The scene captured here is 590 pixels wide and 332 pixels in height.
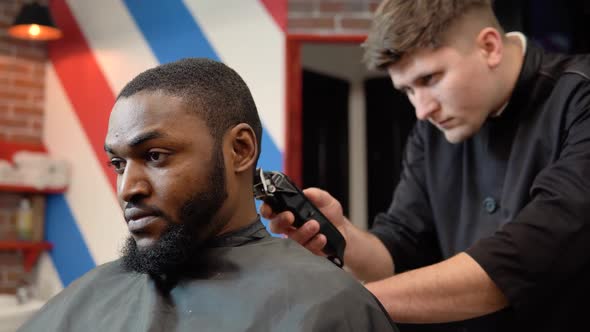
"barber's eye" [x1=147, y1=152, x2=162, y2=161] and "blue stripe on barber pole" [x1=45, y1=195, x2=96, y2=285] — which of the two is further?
"blue stripe on barber pole" [x1=45, y1=195, x2=96, y2=285]

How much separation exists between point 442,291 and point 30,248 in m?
2.86

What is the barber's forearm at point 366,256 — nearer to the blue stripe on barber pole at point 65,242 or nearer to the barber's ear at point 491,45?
the barber's ear at point 491,45

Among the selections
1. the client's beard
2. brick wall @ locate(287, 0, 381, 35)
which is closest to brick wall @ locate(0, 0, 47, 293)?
brick wall @ locate(287, 0, 381, 35)

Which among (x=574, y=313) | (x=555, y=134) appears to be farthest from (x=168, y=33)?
(x=574, y=313)

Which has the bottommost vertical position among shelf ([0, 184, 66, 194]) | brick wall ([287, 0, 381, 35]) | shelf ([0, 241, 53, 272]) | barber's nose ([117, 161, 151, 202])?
shelf ([0, 241, 53, 272])

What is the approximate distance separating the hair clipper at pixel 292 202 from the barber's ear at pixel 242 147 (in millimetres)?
92

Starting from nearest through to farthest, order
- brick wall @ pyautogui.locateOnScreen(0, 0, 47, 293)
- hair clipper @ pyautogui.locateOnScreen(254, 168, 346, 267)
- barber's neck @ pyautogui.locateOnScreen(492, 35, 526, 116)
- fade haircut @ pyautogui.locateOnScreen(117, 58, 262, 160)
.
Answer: fade haircut @ pyautogui.locateOnScreen(117, 58, 262, 160) → hair clipper @ pyautogui.locateOnScreen(254, 168, 346, 267) → barber's neck @ pyautogui.locateOnScreen(492, 35, 526, 116) → brick wall @ pyautogui.locateOnScreen(0, 0, 47, 293)

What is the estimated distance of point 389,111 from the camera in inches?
209

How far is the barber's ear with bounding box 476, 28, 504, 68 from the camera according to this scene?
161 centimetres

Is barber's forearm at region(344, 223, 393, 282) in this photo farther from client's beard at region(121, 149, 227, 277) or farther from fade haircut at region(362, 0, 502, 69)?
client's beard at region(121, 149, 227, 277)

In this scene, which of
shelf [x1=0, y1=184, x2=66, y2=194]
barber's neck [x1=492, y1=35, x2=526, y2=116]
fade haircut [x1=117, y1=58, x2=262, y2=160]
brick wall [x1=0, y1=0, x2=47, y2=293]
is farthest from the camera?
brick wall [x1=0, y1=0, x2=47, y2=293]

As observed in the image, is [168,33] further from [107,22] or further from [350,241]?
[350,241]

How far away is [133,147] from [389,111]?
4.42 m

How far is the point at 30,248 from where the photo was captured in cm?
355
